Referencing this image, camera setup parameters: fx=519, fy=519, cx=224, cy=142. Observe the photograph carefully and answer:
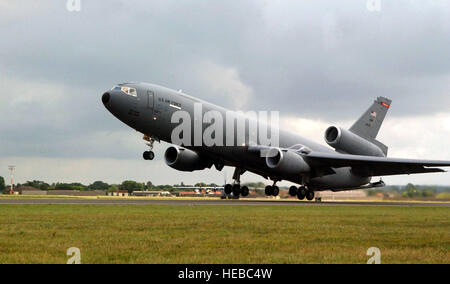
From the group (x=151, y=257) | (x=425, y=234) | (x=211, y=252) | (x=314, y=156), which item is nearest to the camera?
(x=151, y=257)

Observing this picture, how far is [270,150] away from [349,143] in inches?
449

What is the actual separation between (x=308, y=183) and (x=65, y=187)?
118m

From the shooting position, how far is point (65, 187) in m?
153

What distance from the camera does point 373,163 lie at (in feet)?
155

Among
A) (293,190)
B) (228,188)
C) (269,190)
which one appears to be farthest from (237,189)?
(293,190)

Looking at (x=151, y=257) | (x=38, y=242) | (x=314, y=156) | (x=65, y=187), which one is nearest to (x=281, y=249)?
(x=151, y=257)

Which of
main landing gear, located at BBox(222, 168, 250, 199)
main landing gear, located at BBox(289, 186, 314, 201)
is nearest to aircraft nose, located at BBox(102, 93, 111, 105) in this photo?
main landing gear, located at BBox(222, 168, 250, 199)

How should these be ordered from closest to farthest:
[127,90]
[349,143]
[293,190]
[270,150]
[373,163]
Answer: [127,90], [270,150], [373,163], [293,190], [349,143]

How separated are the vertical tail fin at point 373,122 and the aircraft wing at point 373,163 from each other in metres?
5.10

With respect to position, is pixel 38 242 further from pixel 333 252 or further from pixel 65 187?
pixel 65 187

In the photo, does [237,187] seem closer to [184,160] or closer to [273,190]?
[273,190]

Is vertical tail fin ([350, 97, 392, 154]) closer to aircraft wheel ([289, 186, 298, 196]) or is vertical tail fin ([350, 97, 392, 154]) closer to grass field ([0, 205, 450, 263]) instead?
aircraft wheel ([289, 186, 298, 196])
